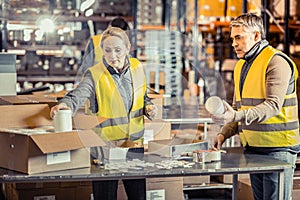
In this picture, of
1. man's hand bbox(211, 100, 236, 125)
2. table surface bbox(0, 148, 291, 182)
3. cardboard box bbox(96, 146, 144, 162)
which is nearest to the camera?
table surface bbox(0, 148, 291, 182)

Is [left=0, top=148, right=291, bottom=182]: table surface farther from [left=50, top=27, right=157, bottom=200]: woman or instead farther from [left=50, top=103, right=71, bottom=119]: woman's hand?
[left=50, top=103, right=71, bottom=119]: woman's hand

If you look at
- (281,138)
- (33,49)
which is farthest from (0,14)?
(281,138)

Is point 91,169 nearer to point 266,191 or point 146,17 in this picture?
point 266,191

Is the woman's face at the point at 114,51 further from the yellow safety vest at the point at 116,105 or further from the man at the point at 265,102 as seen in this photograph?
the man at the point at 265,102

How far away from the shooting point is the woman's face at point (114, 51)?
3.75m

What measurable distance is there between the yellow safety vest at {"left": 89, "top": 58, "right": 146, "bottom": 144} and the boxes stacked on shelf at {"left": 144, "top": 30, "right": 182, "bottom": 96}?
0.32 meters

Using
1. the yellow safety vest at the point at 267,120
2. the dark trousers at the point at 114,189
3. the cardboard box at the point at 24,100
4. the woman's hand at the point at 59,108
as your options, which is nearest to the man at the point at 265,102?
the yellow safety vest at the point at 267,120

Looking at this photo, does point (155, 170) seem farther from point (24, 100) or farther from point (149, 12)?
point (149, 12)

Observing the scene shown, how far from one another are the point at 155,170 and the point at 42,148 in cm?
57

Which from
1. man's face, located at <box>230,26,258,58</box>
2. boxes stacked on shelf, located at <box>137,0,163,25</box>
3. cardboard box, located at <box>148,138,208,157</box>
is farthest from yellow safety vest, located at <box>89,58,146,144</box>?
boxes stacked on shelf, located at <box>137,0,163,25</box>

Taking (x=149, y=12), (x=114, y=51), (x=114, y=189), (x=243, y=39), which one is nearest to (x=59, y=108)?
(x=114, y=51)

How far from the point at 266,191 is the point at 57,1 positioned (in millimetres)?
4896

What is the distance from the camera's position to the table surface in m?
3.35

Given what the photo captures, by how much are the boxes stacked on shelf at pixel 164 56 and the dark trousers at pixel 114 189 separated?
0.77m
